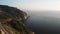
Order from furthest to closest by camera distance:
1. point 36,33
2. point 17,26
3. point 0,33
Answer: point 36,33, point 17,26, point 0,33

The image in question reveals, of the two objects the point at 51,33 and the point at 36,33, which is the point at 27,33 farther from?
the point at 51,33

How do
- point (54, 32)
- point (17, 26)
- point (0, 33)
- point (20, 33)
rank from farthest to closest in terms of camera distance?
point (54, 32) < point (17, 26) < point (20, 33) < point (0, 33)

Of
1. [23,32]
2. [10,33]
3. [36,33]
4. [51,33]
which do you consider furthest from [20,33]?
[51,33]

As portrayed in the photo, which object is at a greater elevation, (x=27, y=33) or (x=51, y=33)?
(x=27, y=33)

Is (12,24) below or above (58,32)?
above

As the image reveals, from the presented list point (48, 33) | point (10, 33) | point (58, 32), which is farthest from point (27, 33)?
point (58, 32)

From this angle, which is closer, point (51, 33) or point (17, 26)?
point (17, 26)

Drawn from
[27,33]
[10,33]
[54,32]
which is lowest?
[54,32]

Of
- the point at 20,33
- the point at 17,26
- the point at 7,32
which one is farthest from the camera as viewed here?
the point at 17,26

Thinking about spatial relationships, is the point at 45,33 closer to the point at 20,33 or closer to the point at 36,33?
the point at 36,33
